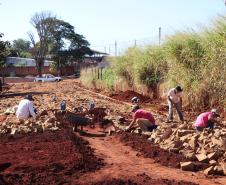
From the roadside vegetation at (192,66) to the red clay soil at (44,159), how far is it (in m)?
5.40

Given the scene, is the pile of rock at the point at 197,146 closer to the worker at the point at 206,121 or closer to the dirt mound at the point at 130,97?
the worker at the point at 206,121

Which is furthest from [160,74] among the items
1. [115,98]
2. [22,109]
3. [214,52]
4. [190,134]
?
[190,134]

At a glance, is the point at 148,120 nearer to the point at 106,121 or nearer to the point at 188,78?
the point at 106,121

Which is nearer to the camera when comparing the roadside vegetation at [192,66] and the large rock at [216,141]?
the large rock at [216,141]

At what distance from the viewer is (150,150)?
400 inches

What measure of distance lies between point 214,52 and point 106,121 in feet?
13.2

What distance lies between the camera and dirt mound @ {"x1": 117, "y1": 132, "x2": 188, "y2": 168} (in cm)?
919

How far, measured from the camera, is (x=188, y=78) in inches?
663

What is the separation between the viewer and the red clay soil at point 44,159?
7786 millimetres

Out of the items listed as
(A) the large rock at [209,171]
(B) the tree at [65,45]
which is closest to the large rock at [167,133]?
(A) the large rock at [209,171]

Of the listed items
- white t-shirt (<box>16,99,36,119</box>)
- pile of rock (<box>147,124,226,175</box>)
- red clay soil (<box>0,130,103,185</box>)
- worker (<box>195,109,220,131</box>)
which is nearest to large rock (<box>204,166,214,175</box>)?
pile of rock (<box>147,124,226,175</box>)

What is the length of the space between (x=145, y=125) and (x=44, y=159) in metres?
4.09

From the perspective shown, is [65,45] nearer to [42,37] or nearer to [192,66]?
[42,37]

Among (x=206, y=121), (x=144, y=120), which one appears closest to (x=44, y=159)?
(x=144, y=120)
